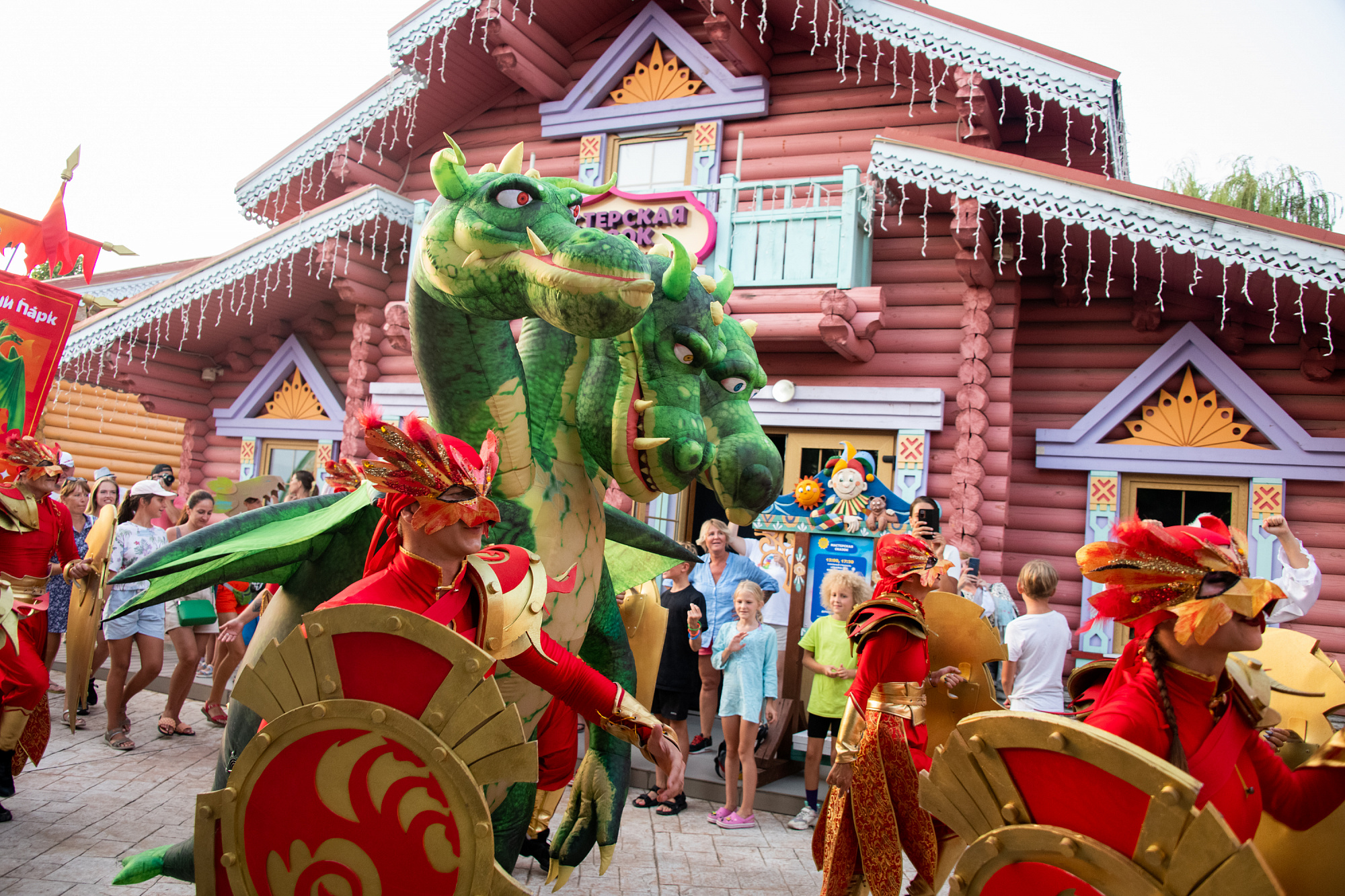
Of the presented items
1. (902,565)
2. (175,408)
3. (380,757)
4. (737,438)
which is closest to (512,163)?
(737,438)

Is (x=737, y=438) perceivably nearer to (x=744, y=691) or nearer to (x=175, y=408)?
(x=744, y=691)

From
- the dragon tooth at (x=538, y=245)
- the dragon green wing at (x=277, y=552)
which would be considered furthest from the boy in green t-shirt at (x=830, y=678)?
the dragon tooth at (x=538, y=245)

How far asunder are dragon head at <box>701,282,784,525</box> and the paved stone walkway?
222 centimetres

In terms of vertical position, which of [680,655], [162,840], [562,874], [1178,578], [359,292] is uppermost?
[359,292]

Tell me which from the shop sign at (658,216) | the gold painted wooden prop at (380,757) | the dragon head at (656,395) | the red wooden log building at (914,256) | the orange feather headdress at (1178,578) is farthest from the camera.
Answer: the shop sign at (658,216)

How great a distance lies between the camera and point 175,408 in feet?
36.7

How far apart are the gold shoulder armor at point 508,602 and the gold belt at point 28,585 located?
3.77 metres

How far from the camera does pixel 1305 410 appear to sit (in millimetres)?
6770

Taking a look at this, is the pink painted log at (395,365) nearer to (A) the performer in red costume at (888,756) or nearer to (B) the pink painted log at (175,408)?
(B) the pink painted log at (175,408)

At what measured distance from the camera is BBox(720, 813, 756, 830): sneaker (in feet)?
15.8

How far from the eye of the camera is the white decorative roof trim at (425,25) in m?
8.62

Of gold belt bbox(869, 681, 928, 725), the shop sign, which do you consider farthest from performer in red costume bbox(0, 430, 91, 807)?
the shop sign

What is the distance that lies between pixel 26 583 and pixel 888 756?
434 centimetres

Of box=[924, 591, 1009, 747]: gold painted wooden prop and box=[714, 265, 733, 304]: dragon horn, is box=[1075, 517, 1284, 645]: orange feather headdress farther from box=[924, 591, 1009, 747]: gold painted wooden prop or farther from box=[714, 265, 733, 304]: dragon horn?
box=[924, 591, 1009, 747]: gold painted wooden prop
